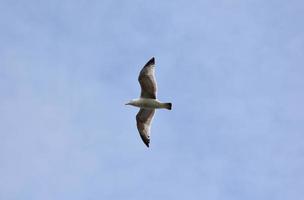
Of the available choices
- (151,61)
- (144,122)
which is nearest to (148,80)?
(151,61)

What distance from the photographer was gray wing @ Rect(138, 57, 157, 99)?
59031 millimetres

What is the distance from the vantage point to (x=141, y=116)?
61.2 m

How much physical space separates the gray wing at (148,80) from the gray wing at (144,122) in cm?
180

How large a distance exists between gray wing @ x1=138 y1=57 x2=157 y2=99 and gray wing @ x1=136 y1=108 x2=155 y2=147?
1.80 meters

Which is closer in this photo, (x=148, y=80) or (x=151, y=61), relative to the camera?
(x=148, y=80)

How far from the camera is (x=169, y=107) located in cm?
5919

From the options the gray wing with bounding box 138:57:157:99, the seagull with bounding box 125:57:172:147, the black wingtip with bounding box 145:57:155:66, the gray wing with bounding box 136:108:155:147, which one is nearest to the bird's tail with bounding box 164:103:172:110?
the seagull with bounding box 125:57:172:147

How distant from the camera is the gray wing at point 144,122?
61094 millimetres

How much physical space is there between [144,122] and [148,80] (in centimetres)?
331

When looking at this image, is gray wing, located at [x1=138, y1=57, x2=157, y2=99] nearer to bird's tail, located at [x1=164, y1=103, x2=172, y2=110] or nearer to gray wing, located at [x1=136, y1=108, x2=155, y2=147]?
bird's tail, located at [x1=164, y1=103, x2=172, y2=110]

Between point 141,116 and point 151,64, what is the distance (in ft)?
11.6

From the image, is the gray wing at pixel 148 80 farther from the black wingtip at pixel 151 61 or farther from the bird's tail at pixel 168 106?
the bird's tail at pixel 168 106

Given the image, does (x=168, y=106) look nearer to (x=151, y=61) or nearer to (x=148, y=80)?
(x=148, y=80)

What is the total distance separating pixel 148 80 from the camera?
59.1 metres
